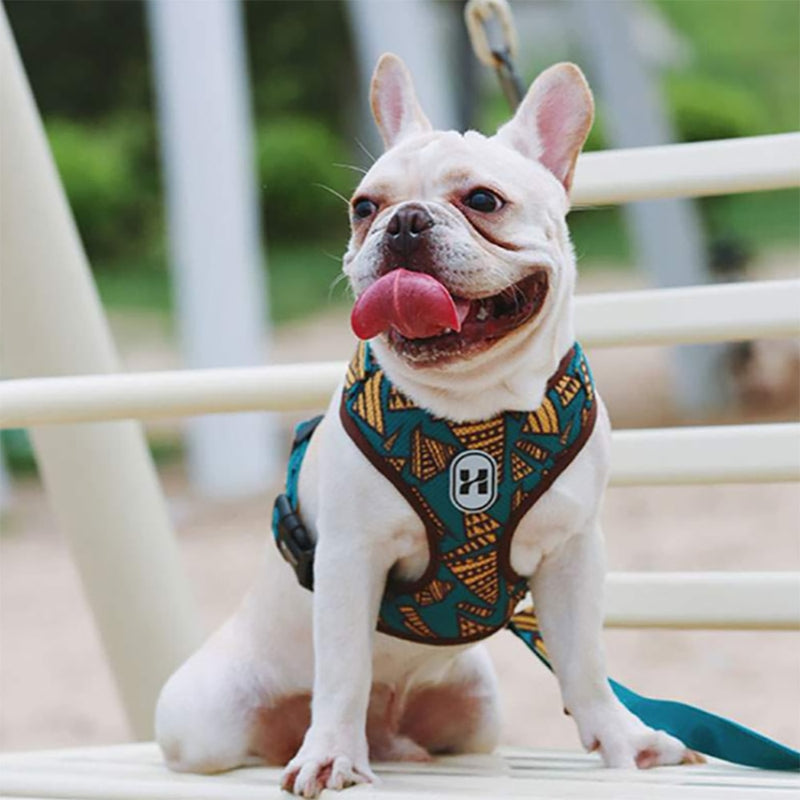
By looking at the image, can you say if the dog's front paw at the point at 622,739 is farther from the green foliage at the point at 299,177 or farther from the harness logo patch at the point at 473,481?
the green foliage at the point at 299,177

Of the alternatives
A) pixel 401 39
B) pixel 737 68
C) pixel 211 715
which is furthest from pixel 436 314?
pixel 737 68

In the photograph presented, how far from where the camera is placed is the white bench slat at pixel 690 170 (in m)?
2.26

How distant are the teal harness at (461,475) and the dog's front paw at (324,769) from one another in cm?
16

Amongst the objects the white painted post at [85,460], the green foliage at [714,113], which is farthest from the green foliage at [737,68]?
the white painted post at [85,460]

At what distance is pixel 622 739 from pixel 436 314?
0.52 m

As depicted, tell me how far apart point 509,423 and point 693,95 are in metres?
15.1

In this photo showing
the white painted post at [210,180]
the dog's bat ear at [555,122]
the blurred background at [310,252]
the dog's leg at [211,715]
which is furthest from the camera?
the white painted post at [210,180]

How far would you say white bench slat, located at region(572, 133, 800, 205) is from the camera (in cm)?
226

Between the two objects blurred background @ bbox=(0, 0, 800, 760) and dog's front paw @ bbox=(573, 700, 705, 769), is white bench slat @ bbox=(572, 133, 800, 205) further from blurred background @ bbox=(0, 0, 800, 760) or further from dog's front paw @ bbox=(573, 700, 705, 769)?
dog's front paw @ bbox=(573, 700, 705, 769)

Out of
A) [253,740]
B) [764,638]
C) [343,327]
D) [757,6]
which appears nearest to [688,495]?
[764,638]

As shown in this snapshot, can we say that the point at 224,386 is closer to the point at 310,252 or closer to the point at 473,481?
the point at 473,481

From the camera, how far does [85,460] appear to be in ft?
7.78

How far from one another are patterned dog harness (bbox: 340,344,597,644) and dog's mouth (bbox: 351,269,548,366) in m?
0.11

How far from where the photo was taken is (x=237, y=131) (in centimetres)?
669
